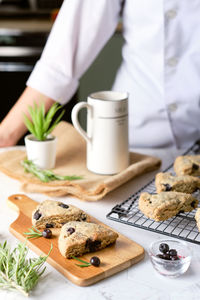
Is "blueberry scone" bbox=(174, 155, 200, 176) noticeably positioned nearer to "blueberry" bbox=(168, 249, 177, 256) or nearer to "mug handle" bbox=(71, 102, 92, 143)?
"mug handle" bbox=(71, 102, 92, 143)

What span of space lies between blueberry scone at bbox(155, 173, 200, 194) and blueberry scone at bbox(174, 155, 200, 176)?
8cm

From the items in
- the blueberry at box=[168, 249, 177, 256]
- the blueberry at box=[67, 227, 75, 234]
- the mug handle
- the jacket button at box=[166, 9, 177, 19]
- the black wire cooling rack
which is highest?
the jacket button at box=[166, 9, 177, 19]

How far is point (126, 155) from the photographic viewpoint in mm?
1412

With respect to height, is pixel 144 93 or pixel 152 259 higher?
pixel 144 93

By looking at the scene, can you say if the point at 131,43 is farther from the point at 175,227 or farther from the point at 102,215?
the point at 175,227

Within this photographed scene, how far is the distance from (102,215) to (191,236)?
244 mm

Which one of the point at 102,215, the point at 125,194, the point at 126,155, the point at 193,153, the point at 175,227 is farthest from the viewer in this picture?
the point at 193,153

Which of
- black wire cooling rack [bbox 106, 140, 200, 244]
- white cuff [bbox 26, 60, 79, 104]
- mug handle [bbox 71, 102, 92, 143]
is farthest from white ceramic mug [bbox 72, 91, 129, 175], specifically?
white cuff [bbox 26, 60, 79, 104]

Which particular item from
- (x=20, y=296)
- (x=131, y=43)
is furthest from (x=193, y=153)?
(x=20, y=296)

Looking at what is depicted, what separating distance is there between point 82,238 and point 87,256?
0.13ft

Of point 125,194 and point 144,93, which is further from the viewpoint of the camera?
point 144,93

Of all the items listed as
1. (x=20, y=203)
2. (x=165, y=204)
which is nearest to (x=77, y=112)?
(x=20, y=203)

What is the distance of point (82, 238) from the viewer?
3.06 feet

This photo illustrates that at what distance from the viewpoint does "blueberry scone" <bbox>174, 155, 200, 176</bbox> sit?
1.33m
